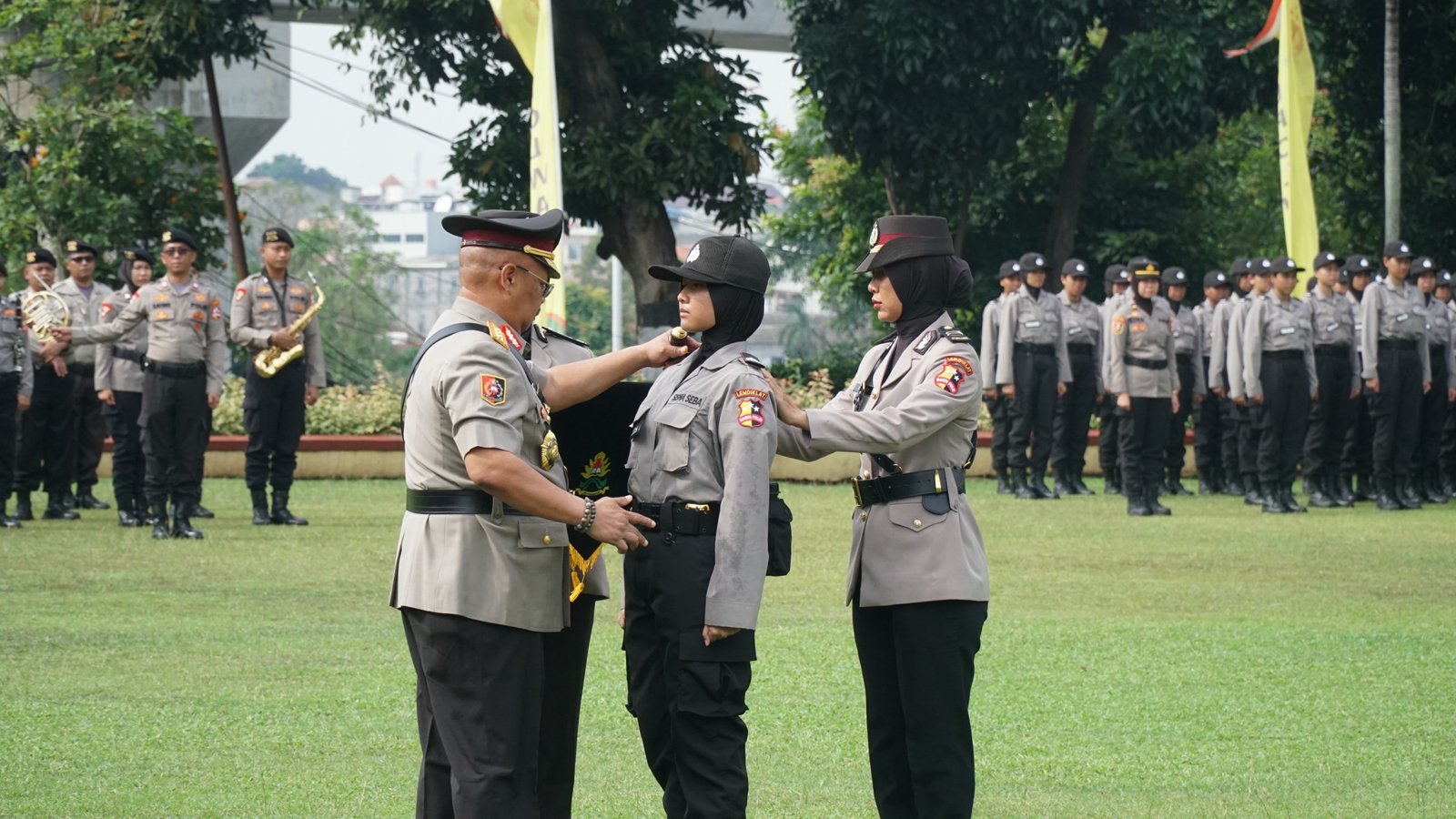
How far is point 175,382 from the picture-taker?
45.0 feet

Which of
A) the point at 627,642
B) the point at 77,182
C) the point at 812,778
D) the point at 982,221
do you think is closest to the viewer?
the point at 627,642

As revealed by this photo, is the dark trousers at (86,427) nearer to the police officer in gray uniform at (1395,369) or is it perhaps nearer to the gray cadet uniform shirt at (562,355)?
the gray cadet uniform shirt at (562,355)

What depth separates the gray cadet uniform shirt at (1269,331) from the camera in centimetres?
1659

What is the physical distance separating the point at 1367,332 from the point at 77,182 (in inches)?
545

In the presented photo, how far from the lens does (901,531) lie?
5520 millimetres

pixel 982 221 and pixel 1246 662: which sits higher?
pixel 982 221

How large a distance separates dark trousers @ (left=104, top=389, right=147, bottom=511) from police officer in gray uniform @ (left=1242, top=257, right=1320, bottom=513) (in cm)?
947

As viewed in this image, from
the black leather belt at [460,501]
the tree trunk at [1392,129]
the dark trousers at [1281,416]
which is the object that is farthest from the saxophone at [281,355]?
the tree trunk at [1392,129]

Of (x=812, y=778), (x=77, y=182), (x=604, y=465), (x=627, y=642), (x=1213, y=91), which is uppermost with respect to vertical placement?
(x=1213, y=91)

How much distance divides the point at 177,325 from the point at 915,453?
9.35 metres

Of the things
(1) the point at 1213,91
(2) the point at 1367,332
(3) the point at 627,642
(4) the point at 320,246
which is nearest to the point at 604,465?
(3) the point at 627,642

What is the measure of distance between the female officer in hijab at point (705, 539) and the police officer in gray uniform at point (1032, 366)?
41.9 feet

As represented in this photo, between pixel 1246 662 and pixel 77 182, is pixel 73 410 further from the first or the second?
pixel 1246 662

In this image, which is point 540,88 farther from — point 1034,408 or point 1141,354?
point 1141,354
